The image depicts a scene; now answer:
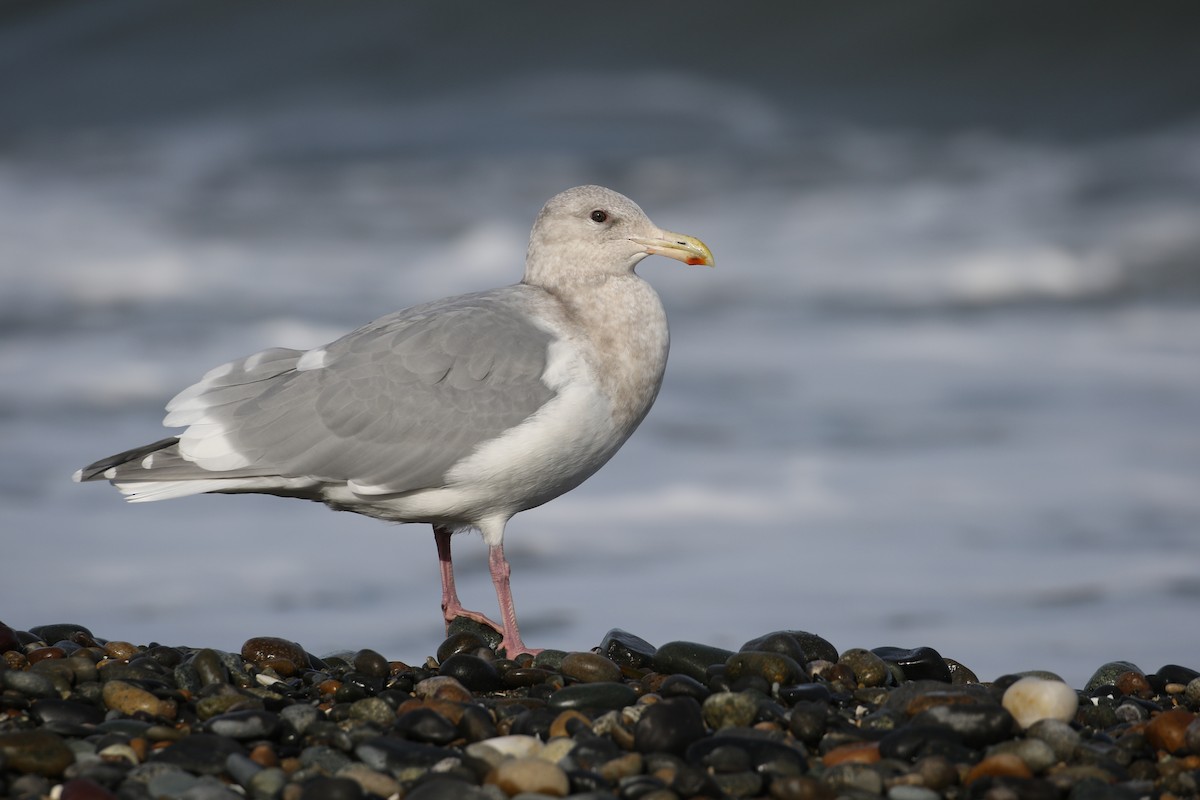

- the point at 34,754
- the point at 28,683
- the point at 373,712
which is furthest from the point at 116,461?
the point at 34,754

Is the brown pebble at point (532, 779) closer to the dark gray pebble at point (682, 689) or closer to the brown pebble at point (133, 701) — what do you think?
the dark gray pebble at point (682, 689)

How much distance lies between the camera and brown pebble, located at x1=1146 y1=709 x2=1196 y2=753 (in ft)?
15.8

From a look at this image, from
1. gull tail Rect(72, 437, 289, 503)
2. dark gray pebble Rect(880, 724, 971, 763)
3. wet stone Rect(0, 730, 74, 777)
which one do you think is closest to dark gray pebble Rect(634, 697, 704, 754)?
dark gray pebble Rect(880, 724, 971, 763)

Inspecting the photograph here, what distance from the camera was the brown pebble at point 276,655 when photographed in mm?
5824

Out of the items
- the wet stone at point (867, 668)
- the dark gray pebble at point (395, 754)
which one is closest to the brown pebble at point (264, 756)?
the dark gray pebble at point (395, 754)

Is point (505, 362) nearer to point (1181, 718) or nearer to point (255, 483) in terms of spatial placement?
point (255, 483)

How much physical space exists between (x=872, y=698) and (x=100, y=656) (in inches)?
122

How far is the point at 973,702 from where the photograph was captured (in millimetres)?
4922

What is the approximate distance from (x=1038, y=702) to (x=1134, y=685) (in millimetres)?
1185

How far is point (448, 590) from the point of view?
7098mm

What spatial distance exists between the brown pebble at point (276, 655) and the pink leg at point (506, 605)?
93 cm

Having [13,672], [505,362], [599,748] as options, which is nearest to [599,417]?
[505,362]

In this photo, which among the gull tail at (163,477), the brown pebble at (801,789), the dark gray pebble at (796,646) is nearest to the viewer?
the brown pebble at (801,789)

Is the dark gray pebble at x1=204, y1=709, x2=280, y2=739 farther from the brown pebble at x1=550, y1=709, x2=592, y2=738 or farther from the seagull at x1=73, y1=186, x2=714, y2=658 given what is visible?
the seagull at x1=73, y1=186, x2=714, y2=658
